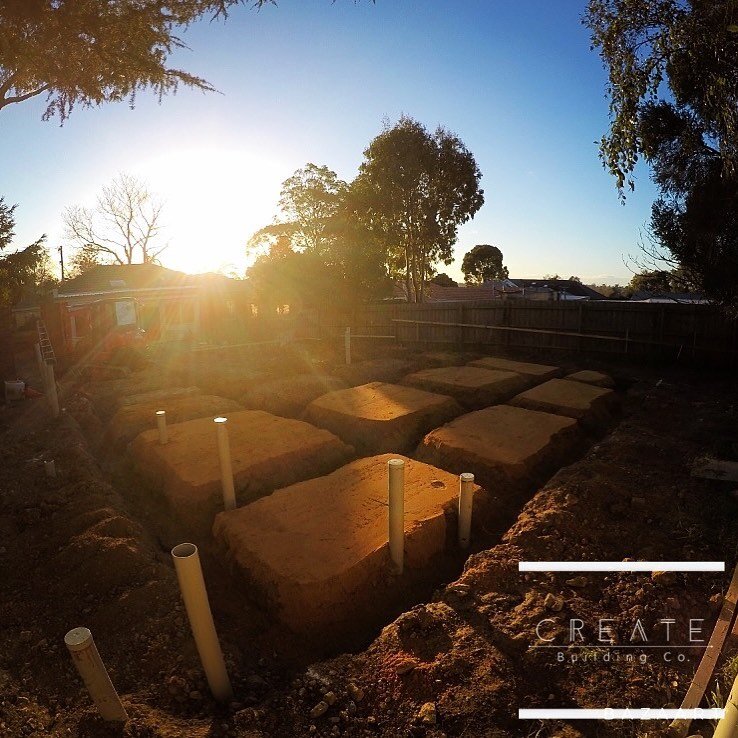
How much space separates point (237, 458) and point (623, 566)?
3.80 meters

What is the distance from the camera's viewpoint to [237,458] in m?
4.95

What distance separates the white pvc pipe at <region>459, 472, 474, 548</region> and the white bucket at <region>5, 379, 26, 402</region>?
9.59 metres

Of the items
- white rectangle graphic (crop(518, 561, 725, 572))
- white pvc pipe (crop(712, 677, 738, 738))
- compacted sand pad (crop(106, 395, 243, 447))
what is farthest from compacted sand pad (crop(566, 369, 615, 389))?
white pvc pipe (crop(712, 677, 738, 738))

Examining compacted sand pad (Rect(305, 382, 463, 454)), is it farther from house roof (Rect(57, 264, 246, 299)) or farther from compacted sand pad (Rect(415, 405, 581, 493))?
house roof (Rect(57, 264, 246, 299))

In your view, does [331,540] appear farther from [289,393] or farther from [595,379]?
[595,379]

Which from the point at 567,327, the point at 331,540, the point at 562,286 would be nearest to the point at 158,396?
the point at 331,540

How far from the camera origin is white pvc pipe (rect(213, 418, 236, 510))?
387cm

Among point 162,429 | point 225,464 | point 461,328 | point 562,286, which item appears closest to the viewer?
point 225,464

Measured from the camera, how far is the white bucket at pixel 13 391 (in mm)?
Answer: 8852

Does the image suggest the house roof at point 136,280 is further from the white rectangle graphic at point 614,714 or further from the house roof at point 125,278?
the white rectangle graphic at point 614,714

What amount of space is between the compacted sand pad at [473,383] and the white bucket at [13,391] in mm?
7901

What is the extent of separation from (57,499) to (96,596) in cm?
182

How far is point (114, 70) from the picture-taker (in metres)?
6.00

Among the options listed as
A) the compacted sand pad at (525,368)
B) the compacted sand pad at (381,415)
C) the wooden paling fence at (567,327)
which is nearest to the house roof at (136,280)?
the wooden paling fence at (567,327)
